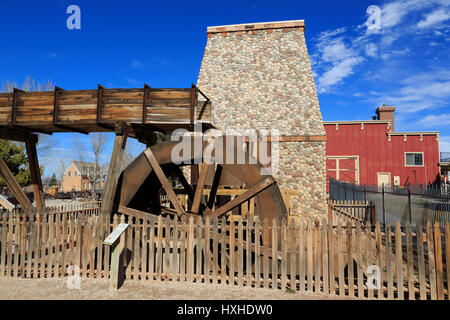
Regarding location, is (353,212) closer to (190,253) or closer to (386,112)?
(190,253)

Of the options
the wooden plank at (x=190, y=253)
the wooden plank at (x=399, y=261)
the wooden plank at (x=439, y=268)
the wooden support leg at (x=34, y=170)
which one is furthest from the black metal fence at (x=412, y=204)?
the wooden support leg at (x=34, y=170)

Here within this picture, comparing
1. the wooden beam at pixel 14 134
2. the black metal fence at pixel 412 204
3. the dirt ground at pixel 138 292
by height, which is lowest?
the dirt ground at pixel 138 292

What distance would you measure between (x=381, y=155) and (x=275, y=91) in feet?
51.1

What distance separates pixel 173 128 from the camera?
7234 mm

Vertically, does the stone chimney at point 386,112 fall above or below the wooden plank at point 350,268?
above

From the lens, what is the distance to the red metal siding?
24.4 metres

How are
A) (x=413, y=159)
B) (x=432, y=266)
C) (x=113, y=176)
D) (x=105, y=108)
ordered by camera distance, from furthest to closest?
(x=413, y=159) → (x=105, y=108) → (x=113, y=176) → (x=432, y=266)

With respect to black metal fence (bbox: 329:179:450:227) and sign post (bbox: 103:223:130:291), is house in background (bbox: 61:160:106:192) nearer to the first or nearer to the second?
black metal fence (bbox: 329:179:450:227)

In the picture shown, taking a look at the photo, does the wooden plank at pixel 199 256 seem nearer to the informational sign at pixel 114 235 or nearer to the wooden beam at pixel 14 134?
the informational sign at pixel 114 235

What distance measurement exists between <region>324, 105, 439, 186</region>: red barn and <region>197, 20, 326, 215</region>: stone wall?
1249 cm

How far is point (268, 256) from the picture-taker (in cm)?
504

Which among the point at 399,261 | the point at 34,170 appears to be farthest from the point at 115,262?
the point at 34,170

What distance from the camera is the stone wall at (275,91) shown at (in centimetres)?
1305

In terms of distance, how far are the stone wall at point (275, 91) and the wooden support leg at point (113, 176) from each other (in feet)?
25.8
